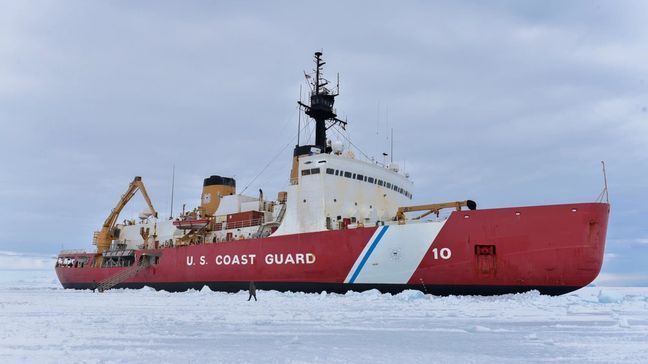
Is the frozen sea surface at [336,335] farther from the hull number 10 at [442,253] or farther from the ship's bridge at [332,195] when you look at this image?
the ship's bridge at [332,195]

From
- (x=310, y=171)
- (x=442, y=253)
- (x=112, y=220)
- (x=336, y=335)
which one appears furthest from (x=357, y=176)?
(x=112, y=220)

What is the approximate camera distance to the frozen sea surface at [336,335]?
6664 mm

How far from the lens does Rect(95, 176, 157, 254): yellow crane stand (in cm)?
3484

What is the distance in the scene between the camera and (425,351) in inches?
281

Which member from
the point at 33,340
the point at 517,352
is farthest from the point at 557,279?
the point at 33,340

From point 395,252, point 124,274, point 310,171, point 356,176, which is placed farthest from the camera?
point 124,274

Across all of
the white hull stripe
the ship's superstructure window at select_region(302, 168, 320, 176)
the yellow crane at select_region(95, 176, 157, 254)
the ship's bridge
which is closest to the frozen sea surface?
the white hull stripe

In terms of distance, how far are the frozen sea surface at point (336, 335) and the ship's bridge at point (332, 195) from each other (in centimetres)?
747

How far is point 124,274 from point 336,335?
24230 mm

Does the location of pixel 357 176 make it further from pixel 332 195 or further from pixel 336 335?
pixel 336 335

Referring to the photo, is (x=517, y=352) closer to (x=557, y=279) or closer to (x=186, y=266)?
(x=557, y=279)

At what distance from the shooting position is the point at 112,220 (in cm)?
3538

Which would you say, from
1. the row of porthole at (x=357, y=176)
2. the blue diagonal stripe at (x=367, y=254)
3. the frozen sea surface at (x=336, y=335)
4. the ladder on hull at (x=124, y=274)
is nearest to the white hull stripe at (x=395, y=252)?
the blue diagonal stripe at (x=367, y=254)

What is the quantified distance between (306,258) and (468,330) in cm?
1135
